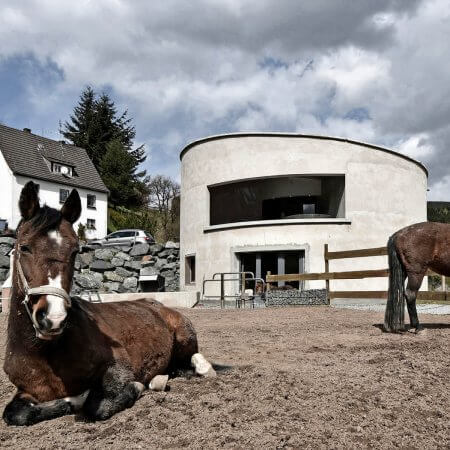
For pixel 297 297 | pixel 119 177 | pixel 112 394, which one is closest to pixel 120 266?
pixel 297 297

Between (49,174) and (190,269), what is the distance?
2237 centimetres

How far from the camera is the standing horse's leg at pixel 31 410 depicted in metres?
3.14

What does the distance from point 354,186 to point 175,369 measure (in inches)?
631

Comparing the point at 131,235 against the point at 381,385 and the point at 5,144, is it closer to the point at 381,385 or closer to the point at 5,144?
the point at 5,144

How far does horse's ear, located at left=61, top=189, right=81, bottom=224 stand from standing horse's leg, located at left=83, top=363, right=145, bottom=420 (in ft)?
3.61

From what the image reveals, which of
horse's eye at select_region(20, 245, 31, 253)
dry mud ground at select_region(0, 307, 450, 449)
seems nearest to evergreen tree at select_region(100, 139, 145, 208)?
dry mud ground at select_region(0, 307, 450, 449)

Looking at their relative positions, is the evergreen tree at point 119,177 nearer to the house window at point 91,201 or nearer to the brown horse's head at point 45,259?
the house window at point 91,201

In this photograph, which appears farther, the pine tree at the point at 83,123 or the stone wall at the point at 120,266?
the pine tree at the point at 83,123

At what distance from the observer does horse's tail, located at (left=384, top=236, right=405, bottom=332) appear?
7980mm

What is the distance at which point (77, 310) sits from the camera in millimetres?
3553

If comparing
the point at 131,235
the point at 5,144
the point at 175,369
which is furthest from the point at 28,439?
the point at 5,144

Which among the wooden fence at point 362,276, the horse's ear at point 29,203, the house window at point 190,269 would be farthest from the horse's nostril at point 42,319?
the house window at point 190,269

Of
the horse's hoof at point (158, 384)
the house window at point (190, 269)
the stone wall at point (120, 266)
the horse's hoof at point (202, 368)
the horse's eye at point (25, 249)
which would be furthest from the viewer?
the stone wall at point (120, 266)

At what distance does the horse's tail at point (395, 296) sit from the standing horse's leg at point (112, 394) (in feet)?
18.0
